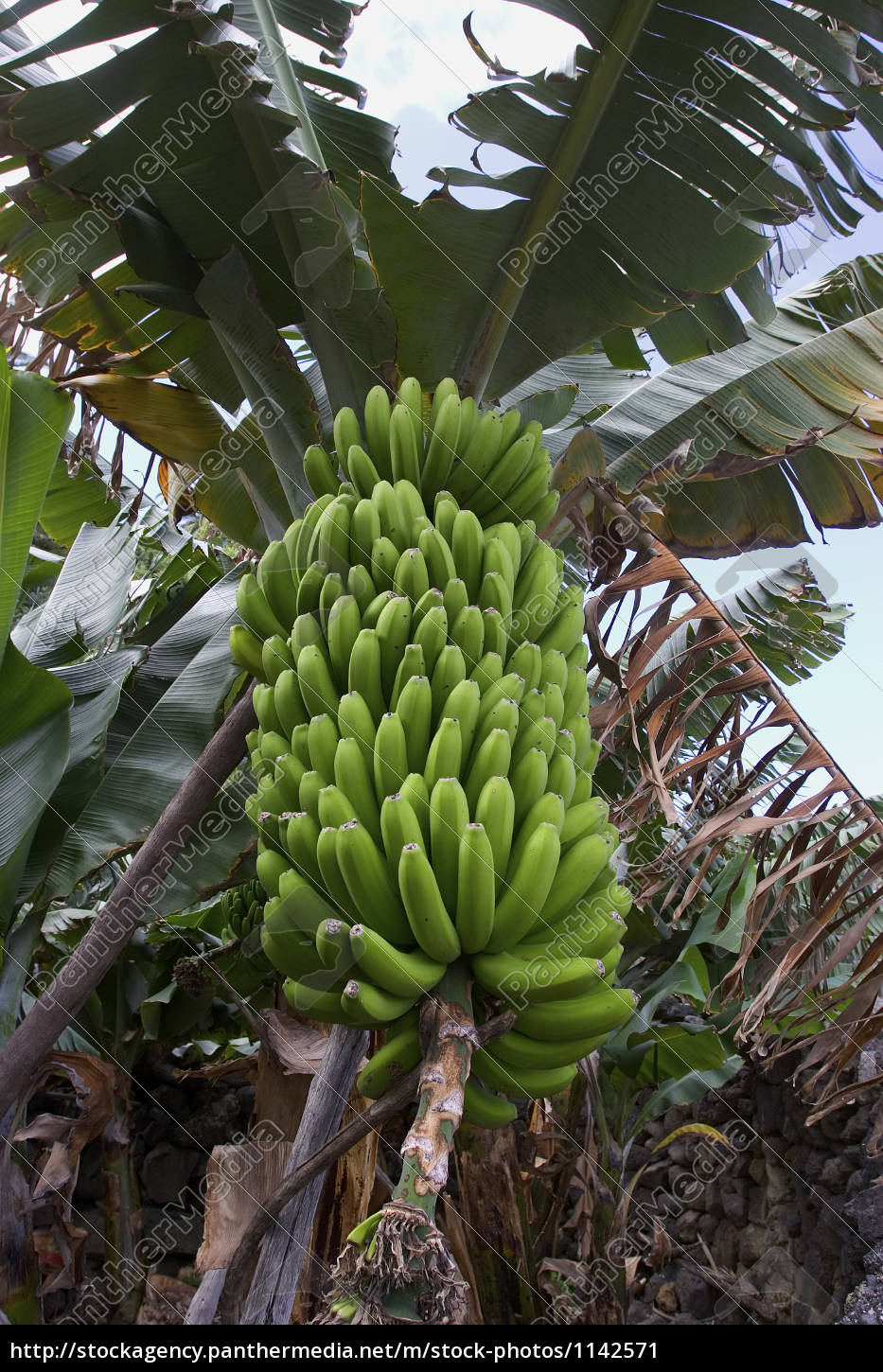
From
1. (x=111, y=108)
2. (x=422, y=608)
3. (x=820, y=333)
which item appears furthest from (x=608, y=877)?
(x=820, y=333)

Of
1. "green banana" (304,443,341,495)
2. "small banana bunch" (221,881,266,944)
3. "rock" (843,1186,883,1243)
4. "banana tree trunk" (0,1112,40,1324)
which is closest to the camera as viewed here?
"green banana" (304,443,341,495)

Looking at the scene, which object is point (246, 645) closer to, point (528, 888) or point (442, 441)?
point (442, 441)

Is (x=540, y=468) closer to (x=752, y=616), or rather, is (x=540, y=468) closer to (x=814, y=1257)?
(x=752, y=616)

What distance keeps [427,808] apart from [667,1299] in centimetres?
463

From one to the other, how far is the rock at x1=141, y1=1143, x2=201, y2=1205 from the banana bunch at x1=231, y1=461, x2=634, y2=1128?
13.1 feet

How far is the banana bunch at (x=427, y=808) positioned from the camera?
1.05 m

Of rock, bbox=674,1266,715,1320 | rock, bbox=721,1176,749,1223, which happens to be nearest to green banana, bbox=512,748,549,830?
rock, bbox=721,1176,749,1223

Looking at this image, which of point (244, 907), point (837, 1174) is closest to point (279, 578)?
point (244, 907)

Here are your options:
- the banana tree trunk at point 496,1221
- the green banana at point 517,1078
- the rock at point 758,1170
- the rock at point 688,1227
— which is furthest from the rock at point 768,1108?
the green banana at point 517,1078

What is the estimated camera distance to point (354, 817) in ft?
3.62

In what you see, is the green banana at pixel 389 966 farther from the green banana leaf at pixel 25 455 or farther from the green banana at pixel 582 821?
the green banana leaf at pixel 25 455

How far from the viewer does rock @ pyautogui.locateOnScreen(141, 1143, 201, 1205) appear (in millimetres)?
4355

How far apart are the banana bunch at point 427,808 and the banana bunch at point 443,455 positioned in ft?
0.48

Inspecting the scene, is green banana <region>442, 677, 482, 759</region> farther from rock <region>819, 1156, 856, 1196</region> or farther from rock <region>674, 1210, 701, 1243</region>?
rock <region>674, 1210, 701, 1243</region>
